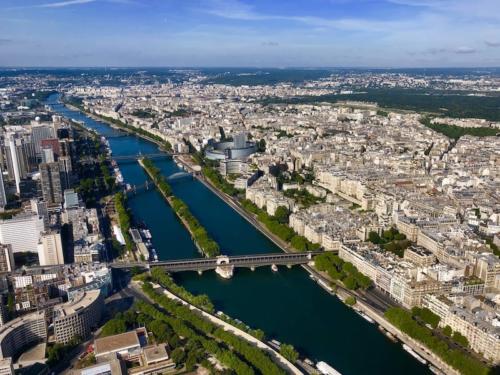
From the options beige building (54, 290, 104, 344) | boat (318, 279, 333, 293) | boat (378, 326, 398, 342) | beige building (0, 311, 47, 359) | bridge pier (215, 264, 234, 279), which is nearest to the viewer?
beige building (0, 311, 47, 359)

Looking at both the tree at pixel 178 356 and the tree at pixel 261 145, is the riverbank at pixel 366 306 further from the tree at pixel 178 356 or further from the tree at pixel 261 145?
the tree at pixel 261 145

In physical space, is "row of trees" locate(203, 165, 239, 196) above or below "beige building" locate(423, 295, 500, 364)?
below

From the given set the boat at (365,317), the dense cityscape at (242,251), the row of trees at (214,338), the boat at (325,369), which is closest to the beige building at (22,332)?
the dense cityscape at (242,251)

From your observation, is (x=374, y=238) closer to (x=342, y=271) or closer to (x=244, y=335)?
(x=342, y=271)

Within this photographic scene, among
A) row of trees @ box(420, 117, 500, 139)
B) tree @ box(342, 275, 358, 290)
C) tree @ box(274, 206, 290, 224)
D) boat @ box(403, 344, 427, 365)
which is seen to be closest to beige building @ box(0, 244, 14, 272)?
tree @ box(274, 206, 290, 224)

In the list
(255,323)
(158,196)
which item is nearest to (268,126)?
(158,196)

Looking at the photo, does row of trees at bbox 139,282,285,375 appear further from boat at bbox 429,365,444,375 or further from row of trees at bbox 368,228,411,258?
row of trees at bbox 368,228,411,258
